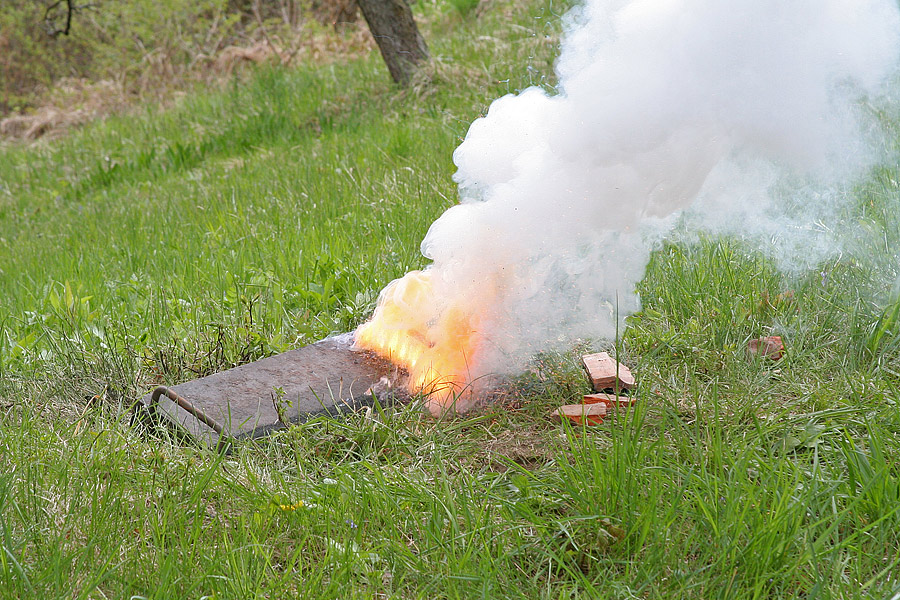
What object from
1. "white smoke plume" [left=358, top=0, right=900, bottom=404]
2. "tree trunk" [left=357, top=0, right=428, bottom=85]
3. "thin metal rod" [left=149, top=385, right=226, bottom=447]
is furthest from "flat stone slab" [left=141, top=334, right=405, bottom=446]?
"tree trunk" [left=357, top=0, right=428, bottom=85]

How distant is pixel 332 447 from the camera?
2.61 m

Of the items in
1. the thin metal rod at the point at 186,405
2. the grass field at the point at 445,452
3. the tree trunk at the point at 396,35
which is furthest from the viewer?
the tree trunk at the point at 396,35

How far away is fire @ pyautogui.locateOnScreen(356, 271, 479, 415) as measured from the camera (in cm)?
287

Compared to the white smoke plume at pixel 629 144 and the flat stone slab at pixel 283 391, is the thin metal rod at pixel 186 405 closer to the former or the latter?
the flat stone slab at pixel 283 391

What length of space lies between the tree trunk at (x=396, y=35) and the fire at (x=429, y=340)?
17.1ft

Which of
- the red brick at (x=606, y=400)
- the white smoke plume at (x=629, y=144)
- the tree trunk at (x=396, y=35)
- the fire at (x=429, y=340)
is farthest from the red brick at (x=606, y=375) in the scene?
the tree trunk at (x=396, y=35)

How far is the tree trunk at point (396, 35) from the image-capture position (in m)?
7.76

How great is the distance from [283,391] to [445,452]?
675mm

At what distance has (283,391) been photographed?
2857 mm

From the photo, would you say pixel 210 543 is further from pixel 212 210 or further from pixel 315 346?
pixel 212 210

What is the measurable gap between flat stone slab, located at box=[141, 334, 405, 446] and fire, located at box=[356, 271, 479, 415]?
3.3 inches

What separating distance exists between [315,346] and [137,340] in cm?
88

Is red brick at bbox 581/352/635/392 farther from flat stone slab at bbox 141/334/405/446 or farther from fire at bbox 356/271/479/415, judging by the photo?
flat stone slab at bbox 141/334/405/446

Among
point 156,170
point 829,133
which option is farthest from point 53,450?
point 156,170
